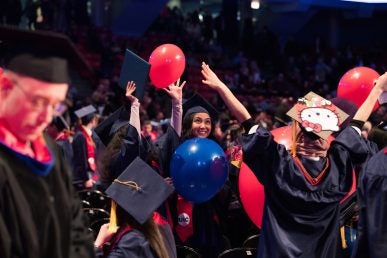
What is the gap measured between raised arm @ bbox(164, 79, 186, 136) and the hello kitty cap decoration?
3.35 feet

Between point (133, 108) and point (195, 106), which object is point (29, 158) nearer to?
point (133, 108)

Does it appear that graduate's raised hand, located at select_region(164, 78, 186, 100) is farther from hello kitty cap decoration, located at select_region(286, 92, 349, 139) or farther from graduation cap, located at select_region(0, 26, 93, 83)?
graduation cap, located at select_region(0, 26, 93, 83)

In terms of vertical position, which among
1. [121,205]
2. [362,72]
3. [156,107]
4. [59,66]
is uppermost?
[59,66]

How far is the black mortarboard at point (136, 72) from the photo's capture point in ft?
12.2

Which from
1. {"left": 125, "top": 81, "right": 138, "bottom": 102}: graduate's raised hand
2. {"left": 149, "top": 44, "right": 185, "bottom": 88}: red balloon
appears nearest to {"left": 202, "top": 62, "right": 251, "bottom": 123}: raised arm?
{"left": 125, "top": 81, "right": 138, "bottom": 102}: graduate's raised hand

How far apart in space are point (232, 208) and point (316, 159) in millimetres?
1394

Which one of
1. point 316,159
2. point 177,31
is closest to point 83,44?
point 177,31

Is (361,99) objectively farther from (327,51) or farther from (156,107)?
(327,51)

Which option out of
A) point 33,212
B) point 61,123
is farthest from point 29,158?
point 61,123

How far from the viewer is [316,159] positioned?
3129 mm

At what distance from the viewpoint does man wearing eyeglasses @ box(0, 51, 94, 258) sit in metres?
1.74

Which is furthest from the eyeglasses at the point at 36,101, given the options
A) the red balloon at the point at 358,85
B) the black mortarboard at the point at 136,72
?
the red balloon at the point at 358,85

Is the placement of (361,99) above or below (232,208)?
above

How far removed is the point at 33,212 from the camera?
1787mm
